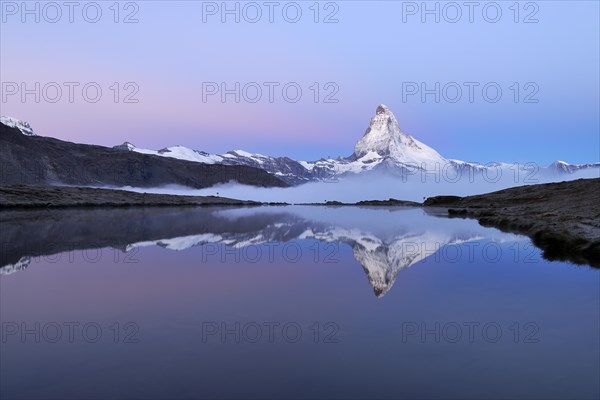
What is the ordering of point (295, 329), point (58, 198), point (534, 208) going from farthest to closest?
point (58, 198)
point (534, 208)
point (295, 329)

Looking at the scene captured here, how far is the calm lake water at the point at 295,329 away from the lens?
32.1ft

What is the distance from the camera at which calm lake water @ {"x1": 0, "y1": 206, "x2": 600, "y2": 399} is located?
977cm

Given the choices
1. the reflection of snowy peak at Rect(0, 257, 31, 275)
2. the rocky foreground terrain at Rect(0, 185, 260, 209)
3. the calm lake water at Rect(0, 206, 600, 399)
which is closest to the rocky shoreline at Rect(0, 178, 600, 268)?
the rocky foreground terrain at Rect(0, 185, 260, 209)

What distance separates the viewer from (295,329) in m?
13.8

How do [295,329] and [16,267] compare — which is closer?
[295,329]

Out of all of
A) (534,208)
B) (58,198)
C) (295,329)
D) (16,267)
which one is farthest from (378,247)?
(58,198)

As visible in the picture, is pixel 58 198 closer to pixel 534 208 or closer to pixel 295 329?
pixel 534 208

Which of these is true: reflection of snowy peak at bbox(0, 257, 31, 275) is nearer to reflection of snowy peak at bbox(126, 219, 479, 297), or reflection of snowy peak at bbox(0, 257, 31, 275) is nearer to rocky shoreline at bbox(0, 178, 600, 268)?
reflection of snowy peak at bbox(126, 219, 479, 297)

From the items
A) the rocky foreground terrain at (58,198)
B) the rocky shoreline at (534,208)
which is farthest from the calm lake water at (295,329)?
the rocky foreground terrain at (58,198)

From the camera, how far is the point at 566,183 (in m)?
167

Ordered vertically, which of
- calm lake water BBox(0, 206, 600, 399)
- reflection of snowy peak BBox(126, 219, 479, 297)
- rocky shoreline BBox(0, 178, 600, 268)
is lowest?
calm lake water BBox(0, 206, 600, 399)

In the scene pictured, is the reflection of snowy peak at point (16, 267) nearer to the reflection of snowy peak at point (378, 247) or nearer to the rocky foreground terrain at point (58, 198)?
the reflection of snowy peak at point (378, 247)

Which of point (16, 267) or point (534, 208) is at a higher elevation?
point (534, 208)

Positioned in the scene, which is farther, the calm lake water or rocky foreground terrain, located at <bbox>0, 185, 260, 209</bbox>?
rocky foreground terrain, located at <bbox>0, 185, 260, 209</bbox>
